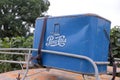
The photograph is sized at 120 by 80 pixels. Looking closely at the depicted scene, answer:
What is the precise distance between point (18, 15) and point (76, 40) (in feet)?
61.5

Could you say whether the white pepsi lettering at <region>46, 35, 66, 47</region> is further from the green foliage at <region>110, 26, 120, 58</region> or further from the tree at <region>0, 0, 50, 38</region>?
the tree at <region>0, 0, 50, 38</region>

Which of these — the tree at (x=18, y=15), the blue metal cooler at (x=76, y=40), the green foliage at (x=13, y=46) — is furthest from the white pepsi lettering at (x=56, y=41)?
the tree at (x=18, y=15)

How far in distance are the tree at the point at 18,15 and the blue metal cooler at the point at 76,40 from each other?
17.6 m

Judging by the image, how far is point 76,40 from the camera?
2010 millimetres

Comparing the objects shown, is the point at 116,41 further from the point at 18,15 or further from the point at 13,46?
the point at 18,15

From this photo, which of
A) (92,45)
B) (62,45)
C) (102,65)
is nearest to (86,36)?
(92,45)

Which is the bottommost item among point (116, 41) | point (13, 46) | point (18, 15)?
point (13, 46)

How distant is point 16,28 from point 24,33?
77cm

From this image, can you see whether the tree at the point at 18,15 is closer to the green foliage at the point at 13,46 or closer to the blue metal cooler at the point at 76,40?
the green foliage at the point at 13,46

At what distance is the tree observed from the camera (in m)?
19.6

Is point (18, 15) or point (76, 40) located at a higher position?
point (18, 15)

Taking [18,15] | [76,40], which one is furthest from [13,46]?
[18,15]

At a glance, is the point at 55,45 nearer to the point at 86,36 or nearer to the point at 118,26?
the point at 86,36

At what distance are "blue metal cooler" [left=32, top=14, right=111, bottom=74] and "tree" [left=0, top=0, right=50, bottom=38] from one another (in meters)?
17.6
